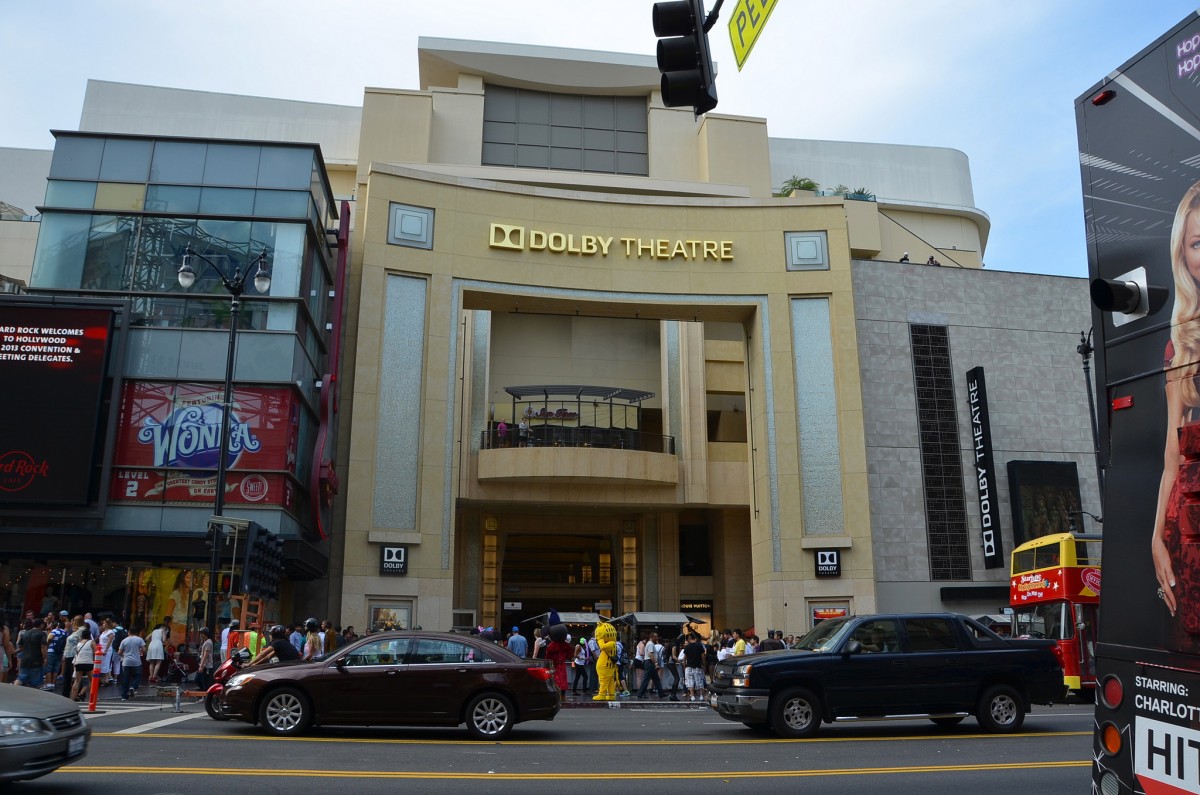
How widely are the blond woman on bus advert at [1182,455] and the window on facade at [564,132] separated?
130 ft

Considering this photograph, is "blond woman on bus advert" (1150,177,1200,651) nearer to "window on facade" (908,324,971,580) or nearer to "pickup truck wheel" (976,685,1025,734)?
"pickup truck wheel" (976,685,1025,734)

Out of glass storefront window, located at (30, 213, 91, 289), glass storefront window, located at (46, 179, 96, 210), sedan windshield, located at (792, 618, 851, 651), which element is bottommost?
sedan windshield, located at (792, 618, 851, 651)

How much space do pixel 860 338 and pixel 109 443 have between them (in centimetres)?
2574

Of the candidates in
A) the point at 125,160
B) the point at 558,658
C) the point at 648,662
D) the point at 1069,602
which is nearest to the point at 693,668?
the point at 648,662

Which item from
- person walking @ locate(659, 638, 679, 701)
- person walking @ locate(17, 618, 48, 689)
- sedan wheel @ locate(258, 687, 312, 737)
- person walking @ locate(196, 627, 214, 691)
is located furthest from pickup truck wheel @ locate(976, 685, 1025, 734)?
person walking @ locate(17, 618, 48, 689)

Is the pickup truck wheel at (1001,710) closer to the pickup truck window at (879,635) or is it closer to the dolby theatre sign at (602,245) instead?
the pickup truck window at (879,635)

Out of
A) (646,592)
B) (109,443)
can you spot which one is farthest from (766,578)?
(109,443)

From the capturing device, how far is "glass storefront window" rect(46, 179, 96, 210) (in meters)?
26.9

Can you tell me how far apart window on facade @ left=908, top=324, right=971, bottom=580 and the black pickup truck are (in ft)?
70.0

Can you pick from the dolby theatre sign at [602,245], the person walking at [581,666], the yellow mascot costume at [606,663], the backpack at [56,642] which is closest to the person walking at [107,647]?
the backpack at [56,642]

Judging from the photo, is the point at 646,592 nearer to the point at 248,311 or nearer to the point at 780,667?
the point at 248,311

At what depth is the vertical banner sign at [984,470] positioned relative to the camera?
3450 cm

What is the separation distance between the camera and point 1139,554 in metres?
4.39

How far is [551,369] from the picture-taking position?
41062 mm
